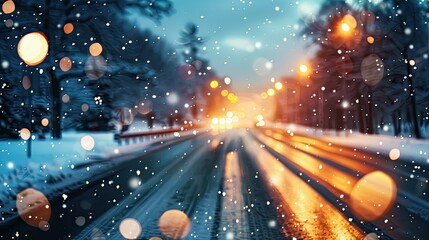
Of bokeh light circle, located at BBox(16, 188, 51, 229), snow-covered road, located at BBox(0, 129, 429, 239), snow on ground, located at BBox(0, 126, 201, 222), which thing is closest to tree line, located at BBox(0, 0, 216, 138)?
snow on ground, located at BBox(0, 126, 201, 222)

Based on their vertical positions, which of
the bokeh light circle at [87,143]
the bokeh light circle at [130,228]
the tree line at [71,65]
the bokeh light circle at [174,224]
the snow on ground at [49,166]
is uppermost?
the tree line at [71,65]

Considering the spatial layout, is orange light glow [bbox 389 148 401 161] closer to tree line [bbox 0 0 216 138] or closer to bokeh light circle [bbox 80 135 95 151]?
tree line [bbox 0 0 216 138]

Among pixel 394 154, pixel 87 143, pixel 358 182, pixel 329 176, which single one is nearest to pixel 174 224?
pixel 358 182

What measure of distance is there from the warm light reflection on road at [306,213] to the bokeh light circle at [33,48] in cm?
1080

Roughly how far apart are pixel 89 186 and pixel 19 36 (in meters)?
10.2

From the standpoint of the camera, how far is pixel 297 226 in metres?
8.37

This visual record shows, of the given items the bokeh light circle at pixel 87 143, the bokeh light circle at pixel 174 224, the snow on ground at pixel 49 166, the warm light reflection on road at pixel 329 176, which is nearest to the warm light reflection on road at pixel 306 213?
the warm light reflection on road at pixel 329 176

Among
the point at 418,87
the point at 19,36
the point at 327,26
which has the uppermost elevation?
the point at 327,26

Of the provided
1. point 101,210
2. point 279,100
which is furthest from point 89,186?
point 279,100

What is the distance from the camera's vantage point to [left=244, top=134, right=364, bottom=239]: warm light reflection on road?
780 cm

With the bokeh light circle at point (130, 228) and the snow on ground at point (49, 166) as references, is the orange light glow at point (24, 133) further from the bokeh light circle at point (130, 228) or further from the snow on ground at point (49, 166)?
the bokeh light circle at point (130, 228)

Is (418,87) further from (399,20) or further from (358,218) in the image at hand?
(358,218)

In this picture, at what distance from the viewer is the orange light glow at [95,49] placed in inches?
906

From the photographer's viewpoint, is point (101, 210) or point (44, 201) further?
point (44, 201)
